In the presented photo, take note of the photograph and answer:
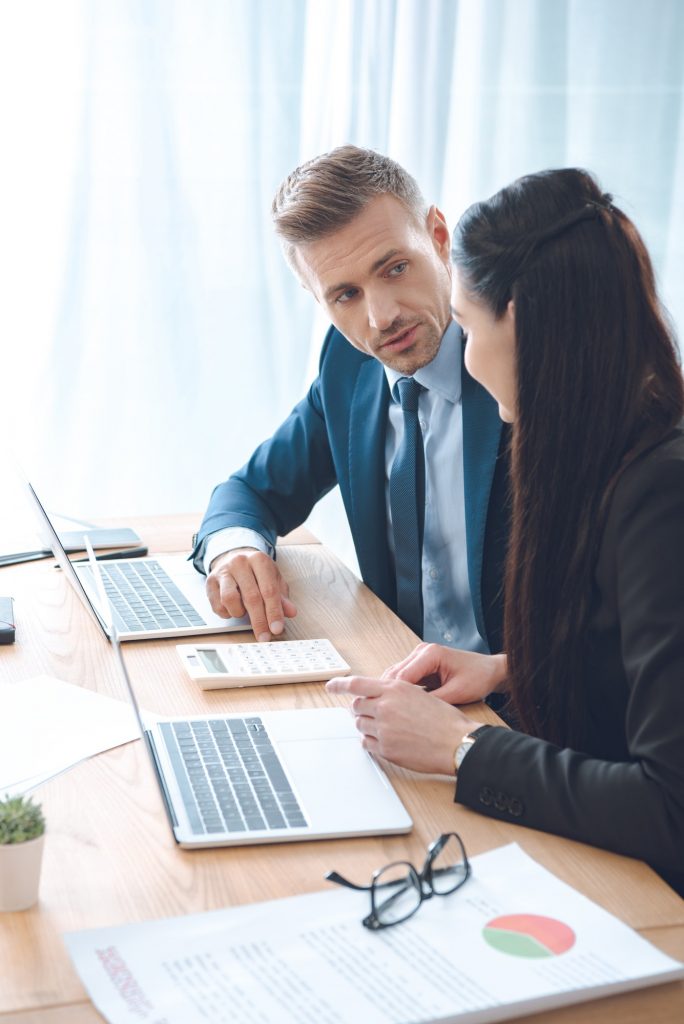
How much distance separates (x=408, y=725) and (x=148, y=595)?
2.14 feet

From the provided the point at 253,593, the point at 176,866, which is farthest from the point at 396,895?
the point at 253,593

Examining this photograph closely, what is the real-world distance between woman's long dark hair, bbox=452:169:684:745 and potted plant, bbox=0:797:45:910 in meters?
0.56

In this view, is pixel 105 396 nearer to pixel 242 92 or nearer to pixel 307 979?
pixel 242 92

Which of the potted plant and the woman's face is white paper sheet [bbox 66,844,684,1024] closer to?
the potted plant

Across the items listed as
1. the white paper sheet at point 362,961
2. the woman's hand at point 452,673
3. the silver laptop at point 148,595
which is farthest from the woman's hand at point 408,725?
the silver laptop at point 148,595

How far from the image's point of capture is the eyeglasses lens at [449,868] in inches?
35.0

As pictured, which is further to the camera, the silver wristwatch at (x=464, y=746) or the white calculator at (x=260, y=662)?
the white calculator at (x=260, y=662)

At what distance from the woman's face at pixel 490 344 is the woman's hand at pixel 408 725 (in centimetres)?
32

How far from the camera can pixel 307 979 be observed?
0.77m

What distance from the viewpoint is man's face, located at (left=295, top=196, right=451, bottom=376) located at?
5.72 feet

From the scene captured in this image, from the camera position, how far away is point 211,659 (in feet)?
4.50

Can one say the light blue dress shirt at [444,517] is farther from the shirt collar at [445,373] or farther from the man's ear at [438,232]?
the man's ear at [438,232]

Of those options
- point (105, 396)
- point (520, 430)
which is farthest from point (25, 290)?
point (520, 430)

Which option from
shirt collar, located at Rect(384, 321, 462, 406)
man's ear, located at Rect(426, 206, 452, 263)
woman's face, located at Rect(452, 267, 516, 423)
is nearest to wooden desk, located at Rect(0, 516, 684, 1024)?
woman's face, located at Rect(452, 267, 516, 423)
